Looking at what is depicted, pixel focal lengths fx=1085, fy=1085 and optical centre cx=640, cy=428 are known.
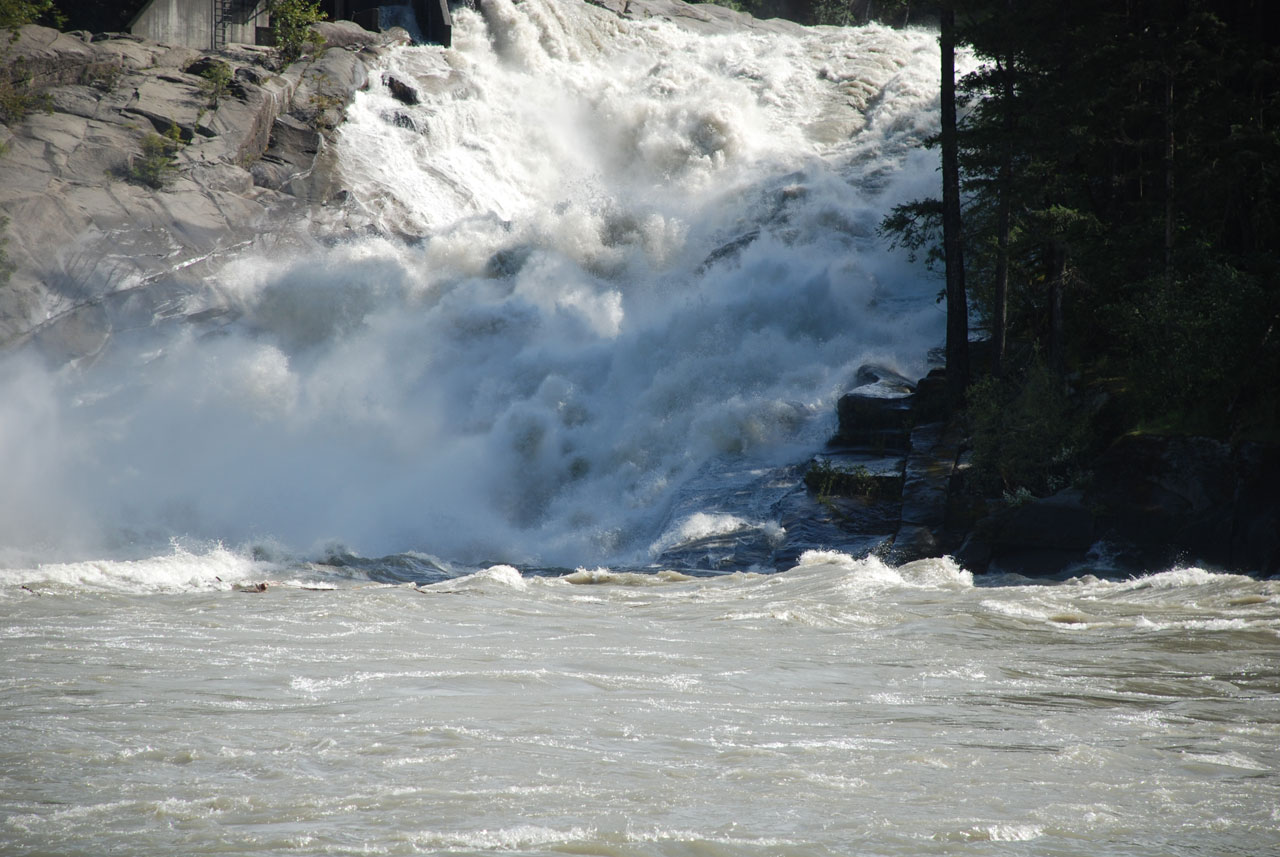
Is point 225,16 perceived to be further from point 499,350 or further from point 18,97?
point 499,350

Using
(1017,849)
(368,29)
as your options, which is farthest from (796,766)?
(368,29)

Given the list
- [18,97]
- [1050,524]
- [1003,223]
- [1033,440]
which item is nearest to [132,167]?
[18,97]

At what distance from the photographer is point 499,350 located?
71.4 ft

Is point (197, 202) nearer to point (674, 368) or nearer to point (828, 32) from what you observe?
point (674, 368)

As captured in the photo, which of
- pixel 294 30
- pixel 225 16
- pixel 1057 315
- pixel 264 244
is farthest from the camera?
pixel 225 16

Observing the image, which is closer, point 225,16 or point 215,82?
point 215,82

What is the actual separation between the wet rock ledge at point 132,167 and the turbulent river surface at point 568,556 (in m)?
1.02

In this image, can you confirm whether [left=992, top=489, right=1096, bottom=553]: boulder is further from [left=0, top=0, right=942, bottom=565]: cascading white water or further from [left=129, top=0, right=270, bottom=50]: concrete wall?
[left=129, top=0, right=270, bottom=50]: concrete wall

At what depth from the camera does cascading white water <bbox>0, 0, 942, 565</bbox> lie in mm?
17672

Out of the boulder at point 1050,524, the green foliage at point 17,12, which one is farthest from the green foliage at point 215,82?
the boulder at point 1050,524

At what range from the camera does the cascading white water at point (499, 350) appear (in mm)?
17672

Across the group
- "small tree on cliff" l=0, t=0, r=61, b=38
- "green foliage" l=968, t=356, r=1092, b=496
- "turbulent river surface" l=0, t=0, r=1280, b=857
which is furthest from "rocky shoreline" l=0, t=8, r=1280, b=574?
"turbulent river surface" l=0, t=0, r=1280, b=857

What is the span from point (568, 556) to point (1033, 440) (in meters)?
6.83

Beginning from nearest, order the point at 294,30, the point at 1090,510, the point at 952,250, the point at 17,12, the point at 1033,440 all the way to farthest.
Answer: the point at 1090,510 → the point at 1033,440 → the point at 952,250 → the point at 17,12 → the point at 294,30
